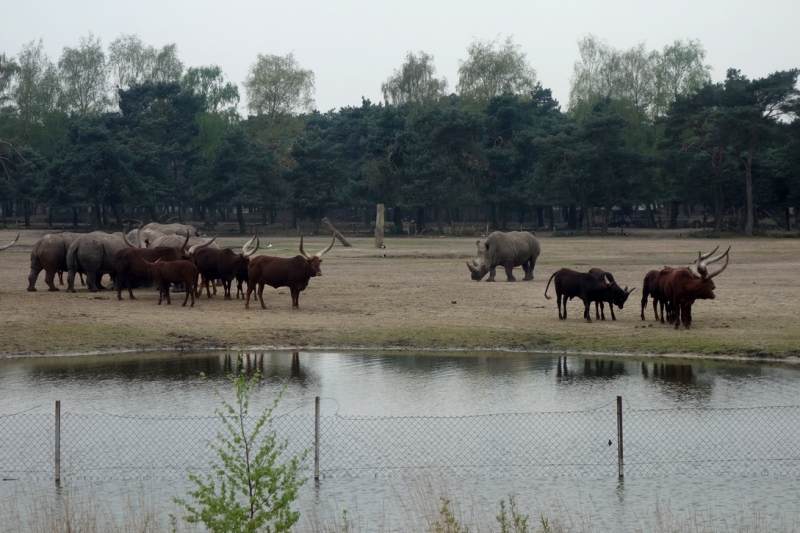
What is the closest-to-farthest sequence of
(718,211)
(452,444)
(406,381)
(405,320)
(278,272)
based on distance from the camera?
(452,444)
(406,381)
(405,320)
(278,272)
(718,211)

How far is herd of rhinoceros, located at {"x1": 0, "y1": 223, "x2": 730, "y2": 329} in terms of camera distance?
2166 centimetres

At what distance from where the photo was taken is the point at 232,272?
87.0ft

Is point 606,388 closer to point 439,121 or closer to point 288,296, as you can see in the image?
point 288,296

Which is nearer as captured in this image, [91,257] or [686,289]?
[686,289]

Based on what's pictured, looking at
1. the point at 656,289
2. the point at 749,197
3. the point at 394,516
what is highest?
the point at 749,197

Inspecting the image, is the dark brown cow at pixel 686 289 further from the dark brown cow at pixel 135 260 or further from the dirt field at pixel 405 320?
the dark brown cow at pixel 135 260

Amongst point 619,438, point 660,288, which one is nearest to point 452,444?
point 619,438

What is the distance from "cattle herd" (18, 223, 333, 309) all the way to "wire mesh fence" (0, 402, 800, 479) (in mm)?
10871

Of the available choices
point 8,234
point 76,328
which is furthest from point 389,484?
point 8,234

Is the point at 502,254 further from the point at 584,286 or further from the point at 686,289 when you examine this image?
the point at 686,289

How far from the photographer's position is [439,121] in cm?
6944

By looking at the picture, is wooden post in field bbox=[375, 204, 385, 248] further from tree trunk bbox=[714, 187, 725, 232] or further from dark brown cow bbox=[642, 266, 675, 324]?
dark brown cow bbox=[642, 266, 675, 324]

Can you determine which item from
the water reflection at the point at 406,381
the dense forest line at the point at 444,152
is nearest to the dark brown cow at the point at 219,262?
the water reflection at the point at 406,381

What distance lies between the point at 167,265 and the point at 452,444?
13657mm
